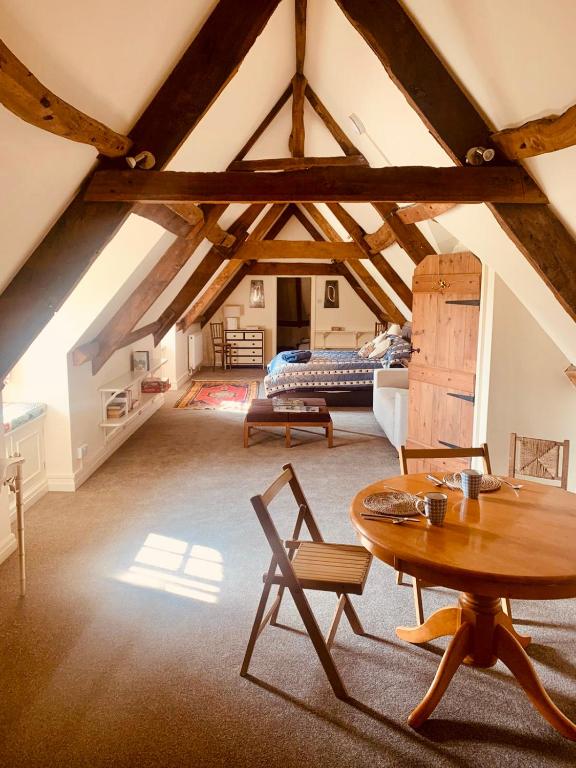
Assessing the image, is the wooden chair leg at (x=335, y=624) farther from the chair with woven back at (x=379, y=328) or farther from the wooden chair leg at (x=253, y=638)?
the chair with woven back at (x=379, y=328)

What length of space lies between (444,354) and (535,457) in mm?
1592

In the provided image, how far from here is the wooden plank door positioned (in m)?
4.32

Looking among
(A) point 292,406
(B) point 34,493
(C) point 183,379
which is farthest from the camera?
(C) point 183,379

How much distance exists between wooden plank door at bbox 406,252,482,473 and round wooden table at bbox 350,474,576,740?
6.16 ft

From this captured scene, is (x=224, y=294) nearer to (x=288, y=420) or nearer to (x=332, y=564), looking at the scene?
(x=288, y=420)

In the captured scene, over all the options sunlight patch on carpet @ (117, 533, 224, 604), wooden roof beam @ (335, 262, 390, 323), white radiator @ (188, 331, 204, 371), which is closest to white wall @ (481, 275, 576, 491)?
sunlight patch on carpet @ (117, 533, 224, 604)

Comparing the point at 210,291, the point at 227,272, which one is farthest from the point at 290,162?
the point at 210,291

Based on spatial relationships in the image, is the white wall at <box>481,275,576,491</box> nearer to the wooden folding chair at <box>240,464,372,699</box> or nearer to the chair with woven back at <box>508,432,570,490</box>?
the chair with woven back at <box>508,432,570,490</box>

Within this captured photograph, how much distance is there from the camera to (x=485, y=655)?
2.32 meters

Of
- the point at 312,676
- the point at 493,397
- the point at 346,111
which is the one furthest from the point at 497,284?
the point at 312,676

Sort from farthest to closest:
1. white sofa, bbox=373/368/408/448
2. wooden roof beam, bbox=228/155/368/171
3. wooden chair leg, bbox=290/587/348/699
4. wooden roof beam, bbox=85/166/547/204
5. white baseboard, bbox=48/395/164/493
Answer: white sofa, bbox=373/368/408/448 < wooden roof beam, bbox=228/155/368/171 < white baseboard, bbox=48/395/164/493 < wooden roof beam, bbox=85/166/547/204 < wooden chair leg, bbox=290/587/348/699

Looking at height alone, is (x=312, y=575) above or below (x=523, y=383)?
below

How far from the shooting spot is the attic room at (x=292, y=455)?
2.08 metres

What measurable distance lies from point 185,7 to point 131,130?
699 mm
